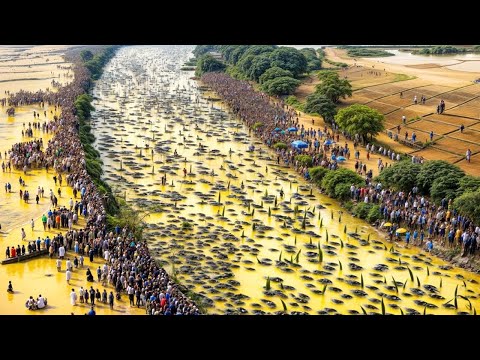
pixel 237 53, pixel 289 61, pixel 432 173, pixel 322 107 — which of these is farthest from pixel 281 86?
pixel 432 173

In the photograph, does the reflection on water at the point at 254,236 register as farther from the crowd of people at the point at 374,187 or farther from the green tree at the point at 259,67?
the green tree at the point at 259,67

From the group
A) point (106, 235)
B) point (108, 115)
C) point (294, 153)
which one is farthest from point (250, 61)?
point (106, 235)

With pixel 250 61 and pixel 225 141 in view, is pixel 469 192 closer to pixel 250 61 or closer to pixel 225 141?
pixel 225 141

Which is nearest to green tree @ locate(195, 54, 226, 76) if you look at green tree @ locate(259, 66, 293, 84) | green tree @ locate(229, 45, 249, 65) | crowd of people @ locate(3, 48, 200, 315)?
green tree @ locate(229, 45, 249, 65)

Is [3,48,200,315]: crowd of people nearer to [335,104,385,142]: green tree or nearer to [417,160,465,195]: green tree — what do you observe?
[417,160,465,195]: green tree

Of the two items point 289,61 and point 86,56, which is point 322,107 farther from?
point 86,56

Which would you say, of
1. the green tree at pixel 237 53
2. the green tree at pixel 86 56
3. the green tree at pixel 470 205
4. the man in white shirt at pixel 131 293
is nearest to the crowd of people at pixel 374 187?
the green tree at pixel 470 205

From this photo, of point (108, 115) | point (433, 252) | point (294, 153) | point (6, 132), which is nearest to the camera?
point (433, 252)
